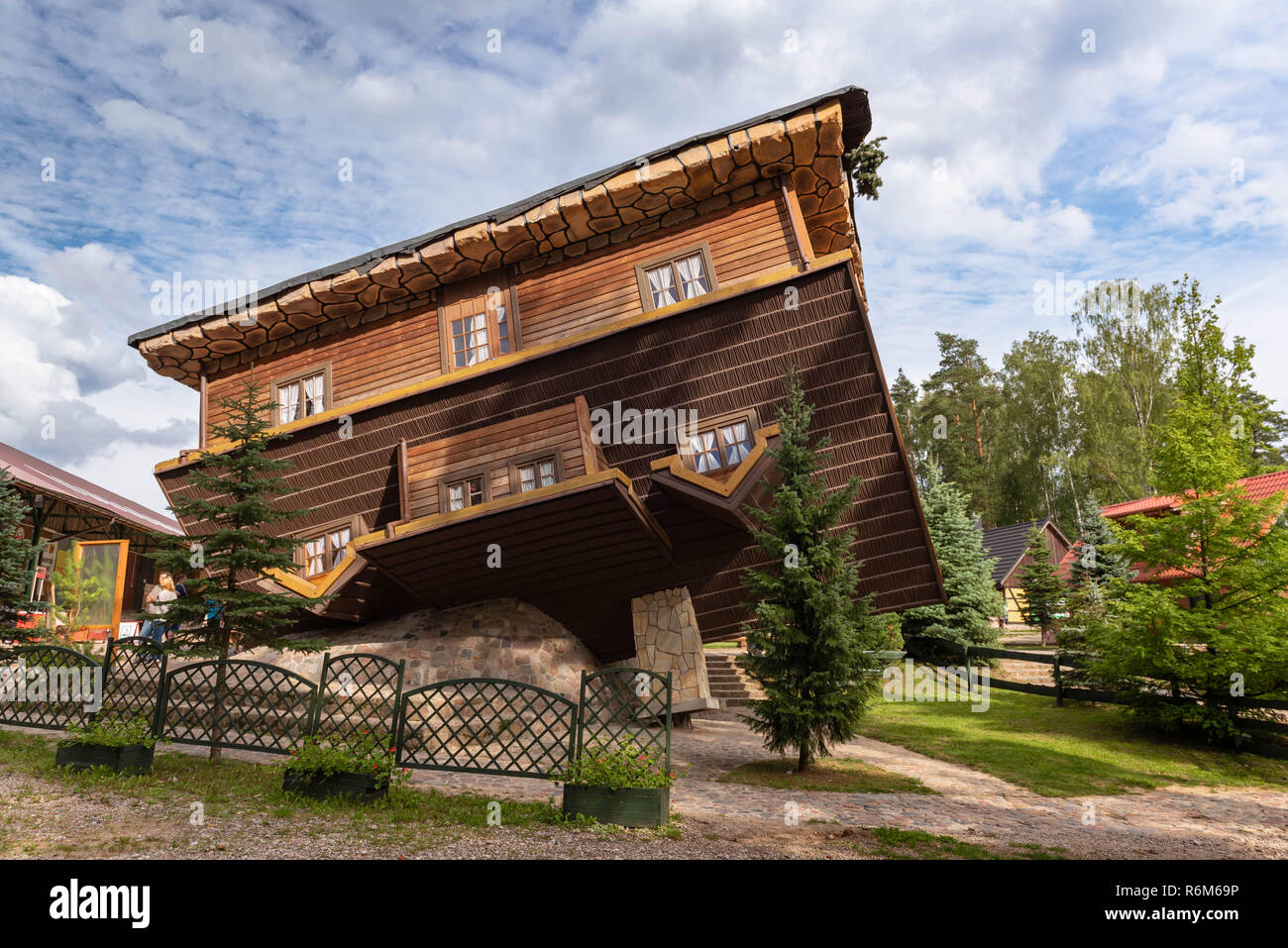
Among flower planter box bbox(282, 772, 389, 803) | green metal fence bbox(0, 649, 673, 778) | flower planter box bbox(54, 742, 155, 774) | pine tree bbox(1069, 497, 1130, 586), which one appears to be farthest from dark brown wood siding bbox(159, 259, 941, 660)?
pine tree bbox(1069, 497, 1130, 586)

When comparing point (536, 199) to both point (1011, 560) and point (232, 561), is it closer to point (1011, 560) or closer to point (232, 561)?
point (232, 561)

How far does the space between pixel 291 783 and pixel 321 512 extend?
7317mm

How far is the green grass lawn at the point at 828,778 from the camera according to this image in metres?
9.88

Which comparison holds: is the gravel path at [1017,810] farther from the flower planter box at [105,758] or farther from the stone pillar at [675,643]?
the flower planter box at [105,758]

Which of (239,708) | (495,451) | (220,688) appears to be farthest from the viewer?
(495,451)

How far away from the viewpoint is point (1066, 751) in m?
12.8

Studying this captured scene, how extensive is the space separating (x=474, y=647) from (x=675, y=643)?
3.74m

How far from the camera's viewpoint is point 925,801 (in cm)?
912

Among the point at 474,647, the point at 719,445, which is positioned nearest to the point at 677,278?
the point at 719,445

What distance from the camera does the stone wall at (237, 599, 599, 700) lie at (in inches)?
503

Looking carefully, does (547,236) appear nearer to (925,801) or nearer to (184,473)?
(184,473)

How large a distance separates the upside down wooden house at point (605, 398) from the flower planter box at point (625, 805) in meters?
4.60

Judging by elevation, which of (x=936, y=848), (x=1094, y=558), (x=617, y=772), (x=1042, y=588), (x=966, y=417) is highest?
(x=966, y=417)
